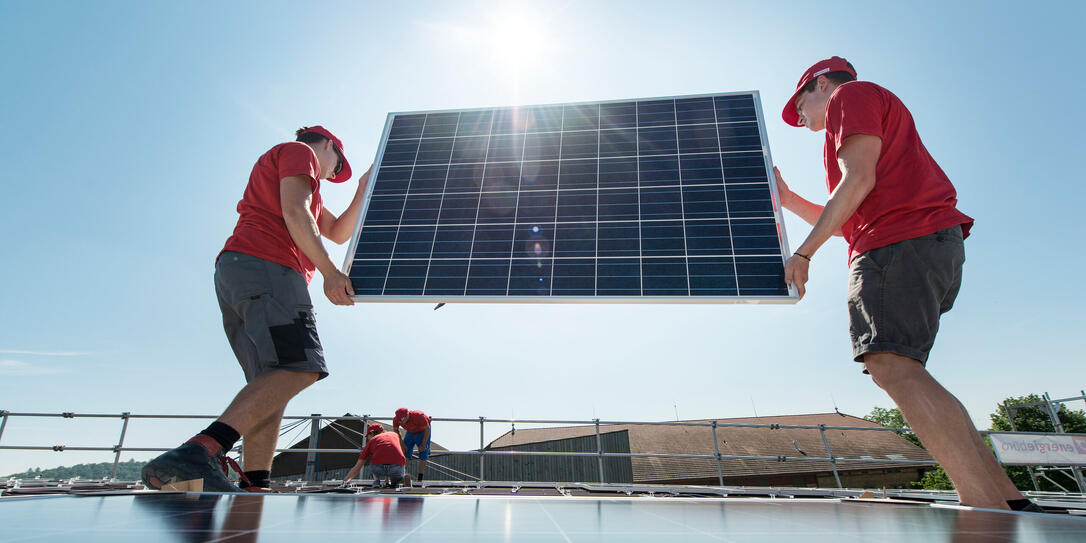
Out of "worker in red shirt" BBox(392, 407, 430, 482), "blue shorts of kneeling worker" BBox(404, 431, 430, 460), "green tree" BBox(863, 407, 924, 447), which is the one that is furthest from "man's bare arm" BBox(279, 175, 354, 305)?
"green tree" BBox(863, 407, 924, 447)

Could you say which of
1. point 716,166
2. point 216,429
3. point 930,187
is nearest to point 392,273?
point 216,429

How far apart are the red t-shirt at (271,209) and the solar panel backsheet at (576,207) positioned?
3.59 feet

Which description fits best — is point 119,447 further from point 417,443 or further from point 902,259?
point 902,259

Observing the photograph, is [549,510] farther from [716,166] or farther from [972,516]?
[716,166]

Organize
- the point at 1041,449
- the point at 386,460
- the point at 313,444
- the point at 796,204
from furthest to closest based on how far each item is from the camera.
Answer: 1. the point at 1041,449
2. the point at 313,444
3. the point at 386,460
4. the point at 796,204

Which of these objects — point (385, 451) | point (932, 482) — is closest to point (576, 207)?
point (385, 451)

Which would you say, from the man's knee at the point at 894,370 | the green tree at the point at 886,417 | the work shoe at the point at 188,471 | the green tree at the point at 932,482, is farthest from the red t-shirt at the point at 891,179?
the green tree at the point at 886,417

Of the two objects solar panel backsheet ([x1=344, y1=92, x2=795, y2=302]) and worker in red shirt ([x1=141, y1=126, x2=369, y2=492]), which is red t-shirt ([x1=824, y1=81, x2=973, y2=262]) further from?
worker in red shirt ([x1=141, y1=126, x2=369, y2=492])

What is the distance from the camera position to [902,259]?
2.28 m

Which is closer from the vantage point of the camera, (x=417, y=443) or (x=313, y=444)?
(x=417, y=443)

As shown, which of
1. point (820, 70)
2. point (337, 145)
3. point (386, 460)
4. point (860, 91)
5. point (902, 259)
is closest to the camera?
point (902, 259)

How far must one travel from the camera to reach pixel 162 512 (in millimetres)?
1309

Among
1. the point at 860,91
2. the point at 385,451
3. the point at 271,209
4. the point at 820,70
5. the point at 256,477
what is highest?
the point at 820,70

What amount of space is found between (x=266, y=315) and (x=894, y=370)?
302 cm
